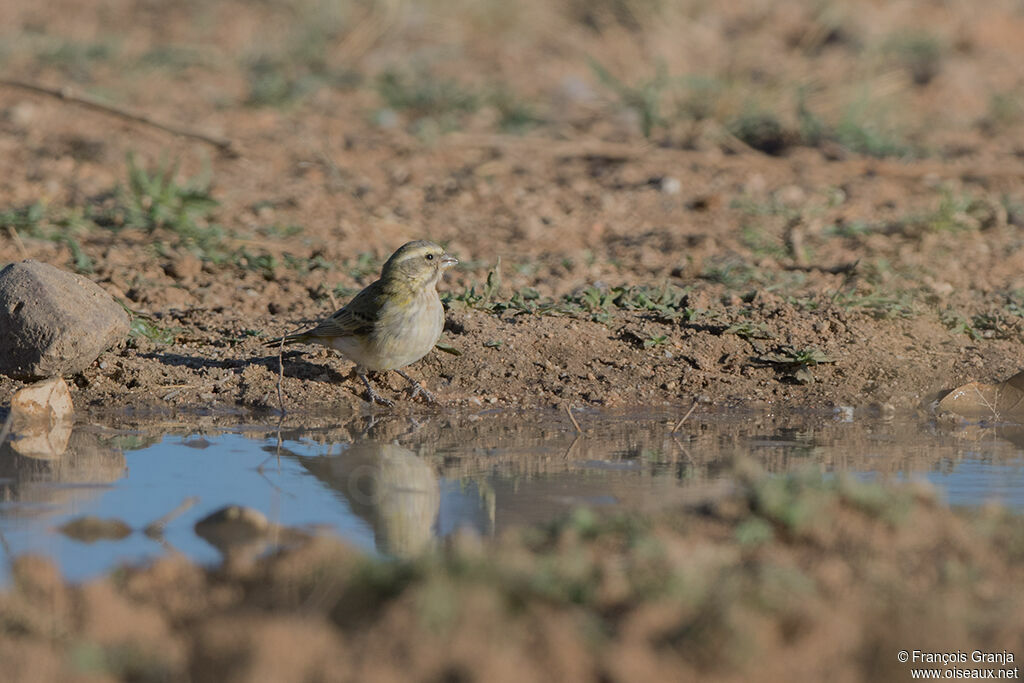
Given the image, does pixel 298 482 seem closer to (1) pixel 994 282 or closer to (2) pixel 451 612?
(2) pixel 451 612

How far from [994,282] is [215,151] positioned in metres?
5.84

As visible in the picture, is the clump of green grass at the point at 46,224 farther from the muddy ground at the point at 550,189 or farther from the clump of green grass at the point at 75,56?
the clump of green grass at the point at 75,56

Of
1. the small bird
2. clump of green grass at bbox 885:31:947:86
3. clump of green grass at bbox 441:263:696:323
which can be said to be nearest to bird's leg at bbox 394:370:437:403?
the small bird

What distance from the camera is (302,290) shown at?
767 cm

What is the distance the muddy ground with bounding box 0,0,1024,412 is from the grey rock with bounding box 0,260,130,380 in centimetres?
20

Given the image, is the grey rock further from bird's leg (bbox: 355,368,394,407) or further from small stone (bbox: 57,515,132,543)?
small stone (bbox: 57,515,132,543)

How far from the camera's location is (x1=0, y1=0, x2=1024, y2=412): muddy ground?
6.75 m

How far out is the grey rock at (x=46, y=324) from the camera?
238 inches

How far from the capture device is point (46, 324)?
6.03 metres

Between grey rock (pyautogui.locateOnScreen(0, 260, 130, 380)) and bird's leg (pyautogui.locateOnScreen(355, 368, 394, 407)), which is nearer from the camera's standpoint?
grey rock (pyautogui.locateOnScreen(0, 260, 130, 380))

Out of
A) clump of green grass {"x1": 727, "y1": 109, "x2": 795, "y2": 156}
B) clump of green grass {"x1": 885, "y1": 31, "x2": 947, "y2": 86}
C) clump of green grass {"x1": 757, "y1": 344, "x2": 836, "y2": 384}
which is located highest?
clump of green grass {"x1": 885, "y1": 31, "x2": 947, "y2": 86}

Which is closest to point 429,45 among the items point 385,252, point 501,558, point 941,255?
point 385,252

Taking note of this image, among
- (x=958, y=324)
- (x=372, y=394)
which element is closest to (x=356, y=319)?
(x=372, y=394)

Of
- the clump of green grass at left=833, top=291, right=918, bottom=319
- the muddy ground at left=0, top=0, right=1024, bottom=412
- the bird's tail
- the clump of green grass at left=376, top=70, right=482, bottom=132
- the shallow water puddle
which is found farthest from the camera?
the clump of green grass at left=376, top=70, right=482, bottom=132
